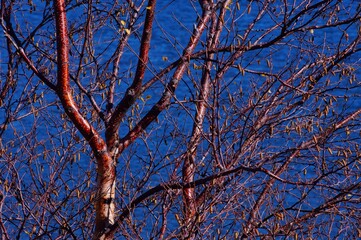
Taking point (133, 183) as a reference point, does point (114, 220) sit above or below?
below

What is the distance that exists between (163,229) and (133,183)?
0.89m

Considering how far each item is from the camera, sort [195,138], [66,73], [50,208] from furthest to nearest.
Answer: [50,208] → [195,138] → [66,73]

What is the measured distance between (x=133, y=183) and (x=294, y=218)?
1.64 m

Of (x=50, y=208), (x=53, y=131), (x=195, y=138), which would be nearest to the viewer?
(x=195, y=138)

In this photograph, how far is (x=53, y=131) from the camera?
1141cm

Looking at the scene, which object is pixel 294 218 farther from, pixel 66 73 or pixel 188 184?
pixel 66 73

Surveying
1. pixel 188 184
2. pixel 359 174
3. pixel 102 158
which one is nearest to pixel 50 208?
pixel 102 158

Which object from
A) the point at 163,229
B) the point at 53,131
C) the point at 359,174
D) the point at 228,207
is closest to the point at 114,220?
the point at 163,229

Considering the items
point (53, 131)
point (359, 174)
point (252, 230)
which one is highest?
point (53, 131)

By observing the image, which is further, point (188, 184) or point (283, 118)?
point (283, 118)

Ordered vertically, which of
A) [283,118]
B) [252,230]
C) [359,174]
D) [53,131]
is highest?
[53,131]

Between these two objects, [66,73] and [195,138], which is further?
[195,138]

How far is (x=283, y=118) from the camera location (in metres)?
6.22

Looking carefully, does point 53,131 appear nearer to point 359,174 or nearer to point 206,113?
point 206,113
